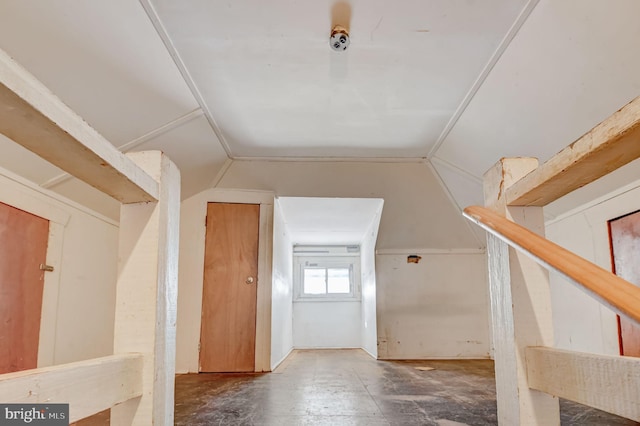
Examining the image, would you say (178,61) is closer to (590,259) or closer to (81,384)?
(81,384)

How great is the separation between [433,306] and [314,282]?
8.83ft

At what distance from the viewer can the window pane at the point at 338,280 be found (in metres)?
6.91

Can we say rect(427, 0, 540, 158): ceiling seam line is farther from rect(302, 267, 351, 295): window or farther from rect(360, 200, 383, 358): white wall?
rect(302, 267, 351, 295): window

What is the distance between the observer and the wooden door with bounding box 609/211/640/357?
2.57 meters

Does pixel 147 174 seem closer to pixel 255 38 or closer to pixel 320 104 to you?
pixel 255 38

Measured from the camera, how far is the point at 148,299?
0.75 meters

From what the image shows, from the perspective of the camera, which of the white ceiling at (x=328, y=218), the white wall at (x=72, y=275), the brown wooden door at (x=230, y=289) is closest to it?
the white wall at (x=72, y=275)

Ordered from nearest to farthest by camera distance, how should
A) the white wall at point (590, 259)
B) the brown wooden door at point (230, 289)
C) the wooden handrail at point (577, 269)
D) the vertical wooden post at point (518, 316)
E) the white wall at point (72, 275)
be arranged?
the wooden handrail at point (577, 269) → the vertical wooden post at point (518, 316) → the white wall at point (72, 275) → the white wall at point (590, 259) → the brown wooden door at point (230, 289)

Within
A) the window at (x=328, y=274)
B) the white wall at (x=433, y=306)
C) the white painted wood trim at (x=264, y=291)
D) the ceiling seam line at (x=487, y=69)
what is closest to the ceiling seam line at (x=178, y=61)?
the white painted wood trim at (x=264, y=291)

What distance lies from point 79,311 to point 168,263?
2.30m

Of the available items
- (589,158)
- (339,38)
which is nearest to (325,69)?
(339,38)

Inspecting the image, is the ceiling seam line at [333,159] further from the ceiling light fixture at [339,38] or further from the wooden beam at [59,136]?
the wooden beam at [59,136]

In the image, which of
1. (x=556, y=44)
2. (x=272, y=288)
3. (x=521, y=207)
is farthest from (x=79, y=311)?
(x=556, y=44)

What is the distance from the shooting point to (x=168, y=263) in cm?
81
